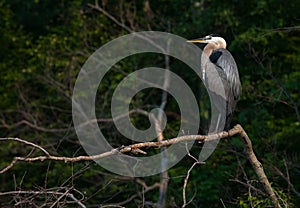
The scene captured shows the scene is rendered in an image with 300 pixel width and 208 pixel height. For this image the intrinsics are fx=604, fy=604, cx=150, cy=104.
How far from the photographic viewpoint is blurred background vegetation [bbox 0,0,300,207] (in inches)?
426

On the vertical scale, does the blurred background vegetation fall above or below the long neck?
below

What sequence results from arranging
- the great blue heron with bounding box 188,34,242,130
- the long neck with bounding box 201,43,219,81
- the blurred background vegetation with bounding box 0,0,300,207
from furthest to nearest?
the blurred background vegetation with bounding box 0,0,300,207, the long neck with bounding box 201,43,219,81, the great blue heron with bounding box 188,34,242,130

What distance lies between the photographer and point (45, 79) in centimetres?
1282

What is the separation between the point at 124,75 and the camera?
13359 millimetres

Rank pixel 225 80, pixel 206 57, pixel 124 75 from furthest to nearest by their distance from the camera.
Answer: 1. pixel 124 75
2. pixel 206 57
3. pixel 225 80

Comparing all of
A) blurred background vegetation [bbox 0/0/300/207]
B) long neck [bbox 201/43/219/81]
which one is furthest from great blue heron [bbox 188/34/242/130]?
blurred background vegetation [bbox 0/0/300/207]

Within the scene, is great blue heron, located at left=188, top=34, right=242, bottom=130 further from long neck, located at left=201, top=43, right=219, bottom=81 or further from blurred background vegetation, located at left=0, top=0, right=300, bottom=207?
blurred background vegetation, located at left=0, top=0, right=300, bottom=207

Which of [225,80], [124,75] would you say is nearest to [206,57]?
[225,80]

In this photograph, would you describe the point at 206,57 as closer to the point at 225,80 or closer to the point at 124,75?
the point at 225,80

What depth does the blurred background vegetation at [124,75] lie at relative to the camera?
1083 cm

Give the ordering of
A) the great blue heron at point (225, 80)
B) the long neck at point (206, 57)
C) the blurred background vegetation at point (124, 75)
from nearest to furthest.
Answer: the great blue heron at point (225, 80), the long neck at point (206, 57), the blurred background vegetation at point (124, 75)

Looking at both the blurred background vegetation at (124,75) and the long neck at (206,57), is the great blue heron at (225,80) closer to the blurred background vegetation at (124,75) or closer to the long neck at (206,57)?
the long neck at (206,57)

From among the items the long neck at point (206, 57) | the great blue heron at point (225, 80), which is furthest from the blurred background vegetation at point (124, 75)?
the great blue heron at point (225, 80)

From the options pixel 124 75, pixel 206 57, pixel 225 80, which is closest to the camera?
pixel 225 80
